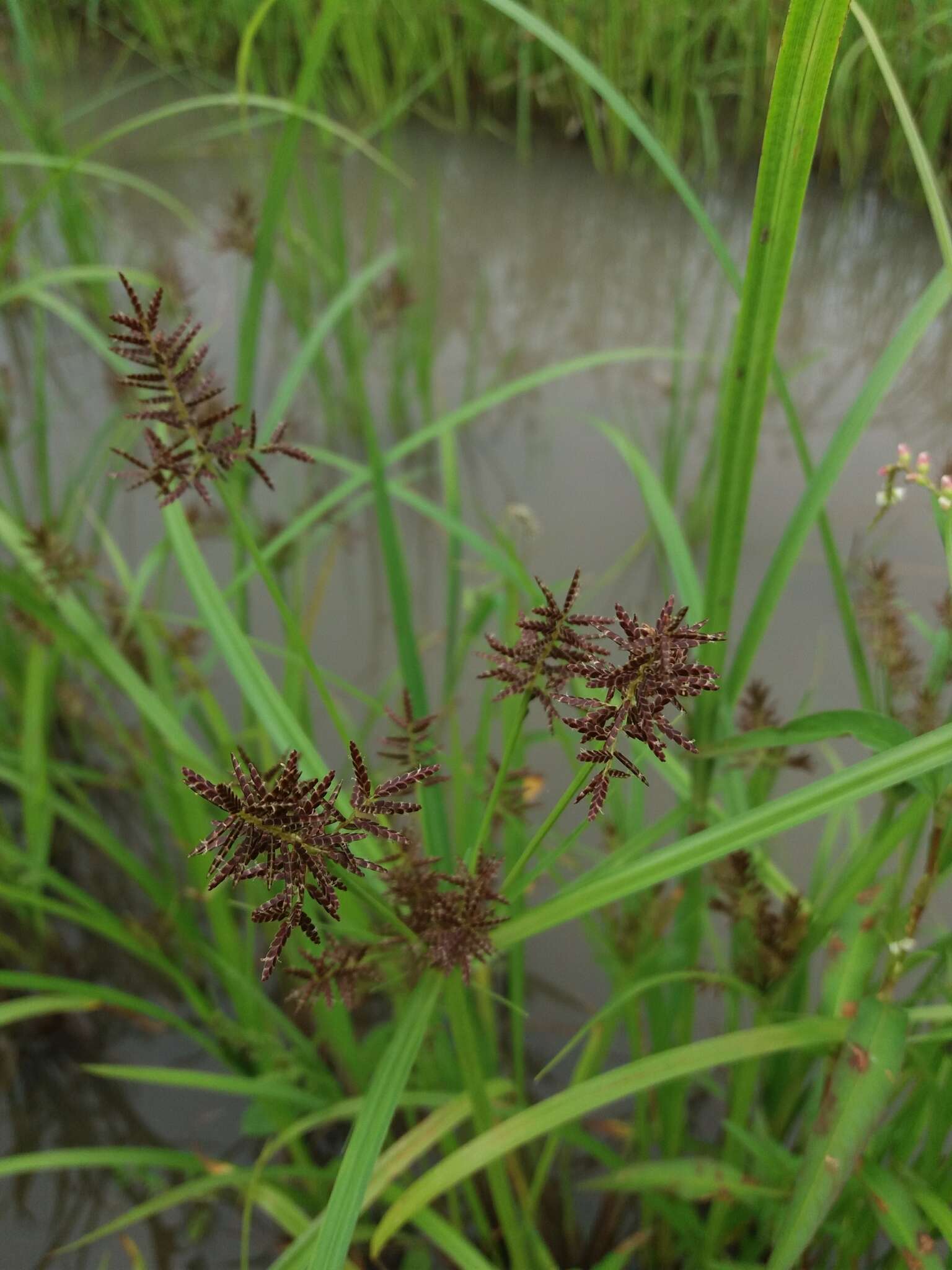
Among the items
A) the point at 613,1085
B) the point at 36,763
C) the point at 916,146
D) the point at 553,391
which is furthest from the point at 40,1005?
the point at 553,391

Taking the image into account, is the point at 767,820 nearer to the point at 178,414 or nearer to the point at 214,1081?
the point at 178,414

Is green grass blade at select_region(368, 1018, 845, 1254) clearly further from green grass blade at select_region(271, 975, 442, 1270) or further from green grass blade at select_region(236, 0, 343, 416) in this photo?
green grass blade at select_region(236, 0, 343, 416)

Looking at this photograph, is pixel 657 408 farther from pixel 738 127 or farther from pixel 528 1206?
pixel 528 1206

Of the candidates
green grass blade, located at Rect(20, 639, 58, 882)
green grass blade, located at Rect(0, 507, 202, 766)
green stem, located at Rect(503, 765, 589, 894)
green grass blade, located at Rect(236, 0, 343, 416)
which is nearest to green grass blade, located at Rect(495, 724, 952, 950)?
green stem, located at Rect(503, 765, 589, 894)

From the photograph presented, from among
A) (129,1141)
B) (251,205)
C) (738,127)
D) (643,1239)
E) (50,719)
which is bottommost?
(643,1239)

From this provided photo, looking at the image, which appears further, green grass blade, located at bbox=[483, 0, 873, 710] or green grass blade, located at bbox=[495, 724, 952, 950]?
green grass blade, located at bbox=[483, 0, 873, 710]

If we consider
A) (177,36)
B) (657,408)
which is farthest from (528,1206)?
(177,36)

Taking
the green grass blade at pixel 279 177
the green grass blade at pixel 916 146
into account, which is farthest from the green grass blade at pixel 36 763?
the green grass blade at pixel 916 146

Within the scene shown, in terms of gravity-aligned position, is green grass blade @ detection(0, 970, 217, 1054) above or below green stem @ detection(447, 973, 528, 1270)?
above
